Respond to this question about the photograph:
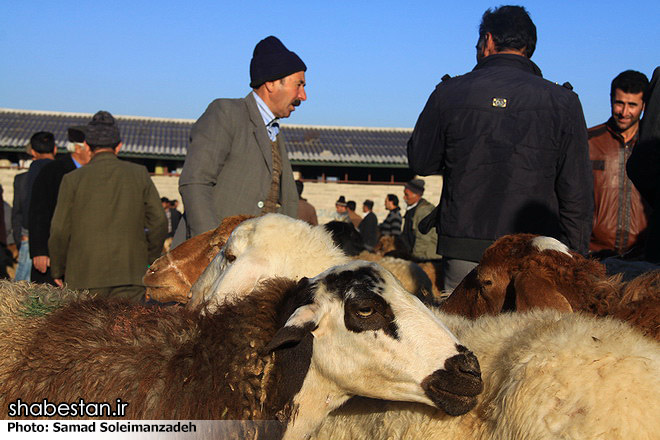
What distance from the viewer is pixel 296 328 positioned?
2.78m

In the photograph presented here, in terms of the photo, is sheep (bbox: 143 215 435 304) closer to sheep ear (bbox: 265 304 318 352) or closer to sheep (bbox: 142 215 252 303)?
sheep (bbox: 142 215 252 303)

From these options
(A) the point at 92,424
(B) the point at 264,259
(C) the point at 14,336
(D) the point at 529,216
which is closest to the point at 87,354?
(A) the point at 92,424

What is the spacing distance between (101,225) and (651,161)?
4.21 metres

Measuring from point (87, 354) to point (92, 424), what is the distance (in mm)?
323

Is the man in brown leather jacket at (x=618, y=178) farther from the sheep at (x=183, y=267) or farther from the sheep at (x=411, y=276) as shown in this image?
the sheep at (x=183, y=267)

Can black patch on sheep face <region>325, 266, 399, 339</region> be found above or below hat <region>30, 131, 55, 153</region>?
below

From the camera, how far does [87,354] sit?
3.06 metres

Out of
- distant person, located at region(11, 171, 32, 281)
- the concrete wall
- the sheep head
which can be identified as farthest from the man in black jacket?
the concrete wall

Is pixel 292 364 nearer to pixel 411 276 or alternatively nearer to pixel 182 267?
pixel 182 267

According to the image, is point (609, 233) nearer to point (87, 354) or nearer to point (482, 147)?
point (482, 147)

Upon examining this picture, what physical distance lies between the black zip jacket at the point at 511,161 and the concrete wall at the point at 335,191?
27742 mm

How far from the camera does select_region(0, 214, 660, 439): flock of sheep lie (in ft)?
8.02

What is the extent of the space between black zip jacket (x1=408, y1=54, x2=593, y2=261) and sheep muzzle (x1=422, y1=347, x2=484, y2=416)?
160 centimetres

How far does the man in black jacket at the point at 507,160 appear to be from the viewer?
414 cm
